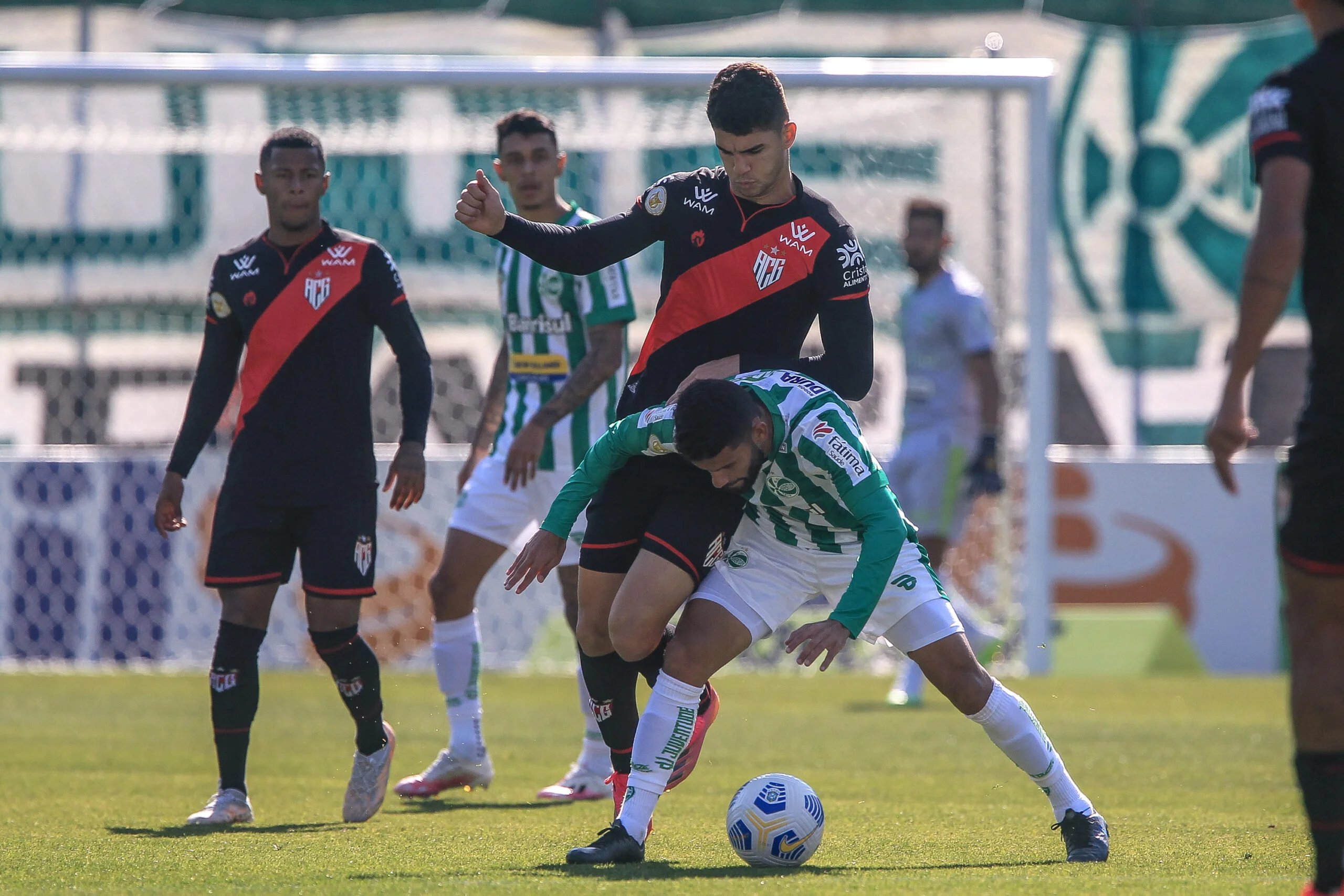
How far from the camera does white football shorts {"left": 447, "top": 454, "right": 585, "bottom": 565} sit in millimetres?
6379

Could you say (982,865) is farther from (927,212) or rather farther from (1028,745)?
(927,212)

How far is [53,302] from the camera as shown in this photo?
12.7 meters

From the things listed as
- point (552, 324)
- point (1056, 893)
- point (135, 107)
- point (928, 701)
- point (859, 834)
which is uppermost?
point (135, 107)

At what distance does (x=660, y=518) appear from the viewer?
465 centimetres

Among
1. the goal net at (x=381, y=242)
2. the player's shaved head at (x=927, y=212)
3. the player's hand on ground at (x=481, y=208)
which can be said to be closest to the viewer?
the player's hand on ground at (x=481, y=208)

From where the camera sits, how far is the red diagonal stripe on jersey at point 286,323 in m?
5.54

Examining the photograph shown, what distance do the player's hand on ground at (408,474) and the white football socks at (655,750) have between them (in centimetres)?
145

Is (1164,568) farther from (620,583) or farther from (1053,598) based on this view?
(620,583)

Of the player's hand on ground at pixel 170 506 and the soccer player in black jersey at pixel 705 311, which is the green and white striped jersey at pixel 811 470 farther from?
→ the player's hand on ground at pixel 170 506

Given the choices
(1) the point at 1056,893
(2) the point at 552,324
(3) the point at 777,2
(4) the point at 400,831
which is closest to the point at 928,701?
(2) the point at 552,324

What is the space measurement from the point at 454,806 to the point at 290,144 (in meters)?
2.30

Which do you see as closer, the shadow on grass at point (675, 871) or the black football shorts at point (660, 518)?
the shadow on grass at point (675, 871)

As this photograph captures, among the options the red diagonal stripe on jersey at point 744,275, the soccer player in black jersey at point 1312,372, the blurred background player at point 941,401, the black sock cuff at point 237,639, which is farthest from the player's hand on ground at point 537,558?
the blurred background player at point 941,401

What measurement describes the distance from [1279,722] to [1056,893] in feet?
16.7
